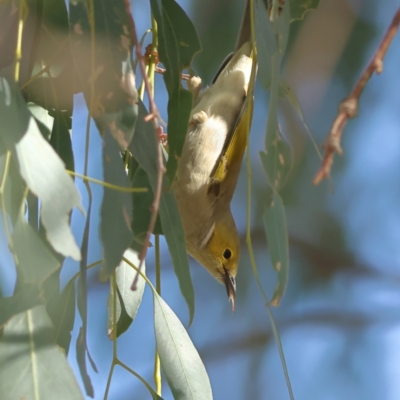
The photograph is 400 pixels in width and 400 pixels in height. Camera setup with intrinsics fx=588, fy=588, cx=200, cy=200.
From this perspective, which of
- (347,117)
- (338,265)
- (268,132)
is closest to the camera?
(347,117)

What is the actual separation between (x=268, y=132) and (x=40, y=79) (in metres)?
0.46

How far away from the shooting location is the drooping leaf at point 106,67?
799mm

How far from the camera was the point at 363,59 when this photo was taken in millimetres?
2947

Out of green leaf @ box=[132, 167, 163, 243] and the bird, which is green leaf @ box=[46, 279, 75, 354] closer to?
green leaf @ box=[132, 167, 163, 243]

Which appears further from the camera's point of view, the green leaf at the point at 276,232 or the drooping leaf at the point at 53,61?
the drooping leaf at the point at 53,61

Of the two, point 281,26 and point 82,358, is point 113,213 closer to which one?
point 82,358

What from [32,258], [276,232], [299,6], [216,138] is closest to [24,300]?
[32,258]

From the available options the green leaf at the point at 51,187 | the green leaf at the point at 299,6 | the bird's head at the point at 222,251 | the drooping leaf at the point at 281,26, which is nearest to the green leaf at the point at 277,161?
the drooping leaf at the point at 281,26

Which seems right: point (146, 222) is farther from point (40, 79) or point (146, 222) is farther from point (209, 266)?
point (209, 266)

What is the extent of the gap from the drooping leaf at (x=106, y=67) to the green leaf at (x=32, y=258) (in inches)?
7.0

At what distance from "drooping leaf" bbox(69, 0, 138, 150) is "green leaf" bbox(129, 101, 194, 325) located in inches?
2.8

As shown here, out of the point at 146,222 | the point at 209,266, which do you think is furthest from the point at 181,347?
the point at 209,266

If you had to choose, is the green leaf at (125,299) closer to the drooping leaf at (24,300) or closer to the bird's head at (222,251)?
the drooping leaf at (24,300)

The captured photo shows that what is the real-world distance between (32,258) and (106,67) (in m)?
0.30
